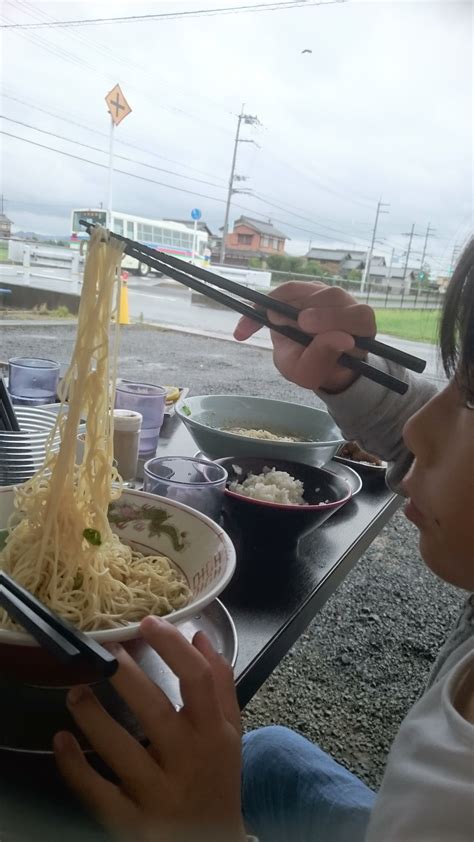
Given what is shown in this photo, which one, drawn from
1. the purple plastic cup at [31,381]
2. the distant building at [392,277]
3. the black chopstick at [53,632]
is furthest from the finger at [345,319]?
the distant building at [392,277]

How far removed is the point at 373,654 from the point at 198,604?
4.19 ft

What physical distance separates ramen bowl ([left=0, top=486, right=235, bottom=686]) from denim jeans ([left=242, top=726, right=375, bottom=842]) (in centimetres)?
27

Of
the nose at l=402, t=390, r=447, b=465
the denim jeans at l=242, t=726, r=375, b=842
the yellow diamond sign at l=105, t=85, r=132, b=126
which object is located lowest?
the denim jeans at l=242, t=726, r=375, b=842

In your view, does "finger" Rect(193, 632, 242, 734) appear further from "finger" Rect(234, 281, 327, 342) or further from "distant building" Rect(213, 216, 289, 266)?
"distant building" Rect(213, 216, 289, 266)

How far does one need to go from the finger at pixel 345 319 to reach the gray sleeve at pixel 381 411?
0.12m

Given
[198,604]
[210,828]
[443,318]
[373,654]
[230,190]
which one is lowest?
[373,654]

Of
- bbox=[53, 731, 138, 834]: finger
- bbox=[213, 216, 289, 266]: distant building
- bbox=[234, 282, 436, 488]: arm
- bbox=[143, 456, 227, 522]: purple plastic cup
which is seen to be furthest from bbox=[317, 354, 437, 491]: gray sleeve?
bbox=[213, 216, 289, 266]: distant building

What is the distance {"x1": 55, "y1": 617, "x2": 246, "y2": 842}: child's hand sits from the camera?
1.29ft

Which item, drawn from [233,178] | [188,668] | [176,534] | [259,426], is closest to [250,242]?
[233,178]

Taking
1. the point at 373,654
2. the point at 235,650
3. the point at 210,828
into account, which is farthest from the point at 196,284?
the point at 373,654

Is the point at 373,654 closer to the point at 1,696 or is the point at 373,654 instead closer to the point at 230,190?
the point at 1,696

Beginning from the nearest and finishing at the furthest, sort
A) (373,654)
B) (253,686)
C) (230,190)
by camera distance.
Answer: (253,686)
(373,654)
(230,190)

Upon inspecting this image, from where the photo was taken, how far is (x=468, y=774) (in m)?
0.40

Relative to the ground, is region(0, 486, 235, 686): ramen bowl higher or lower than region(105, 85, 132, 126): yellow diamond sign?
lower
